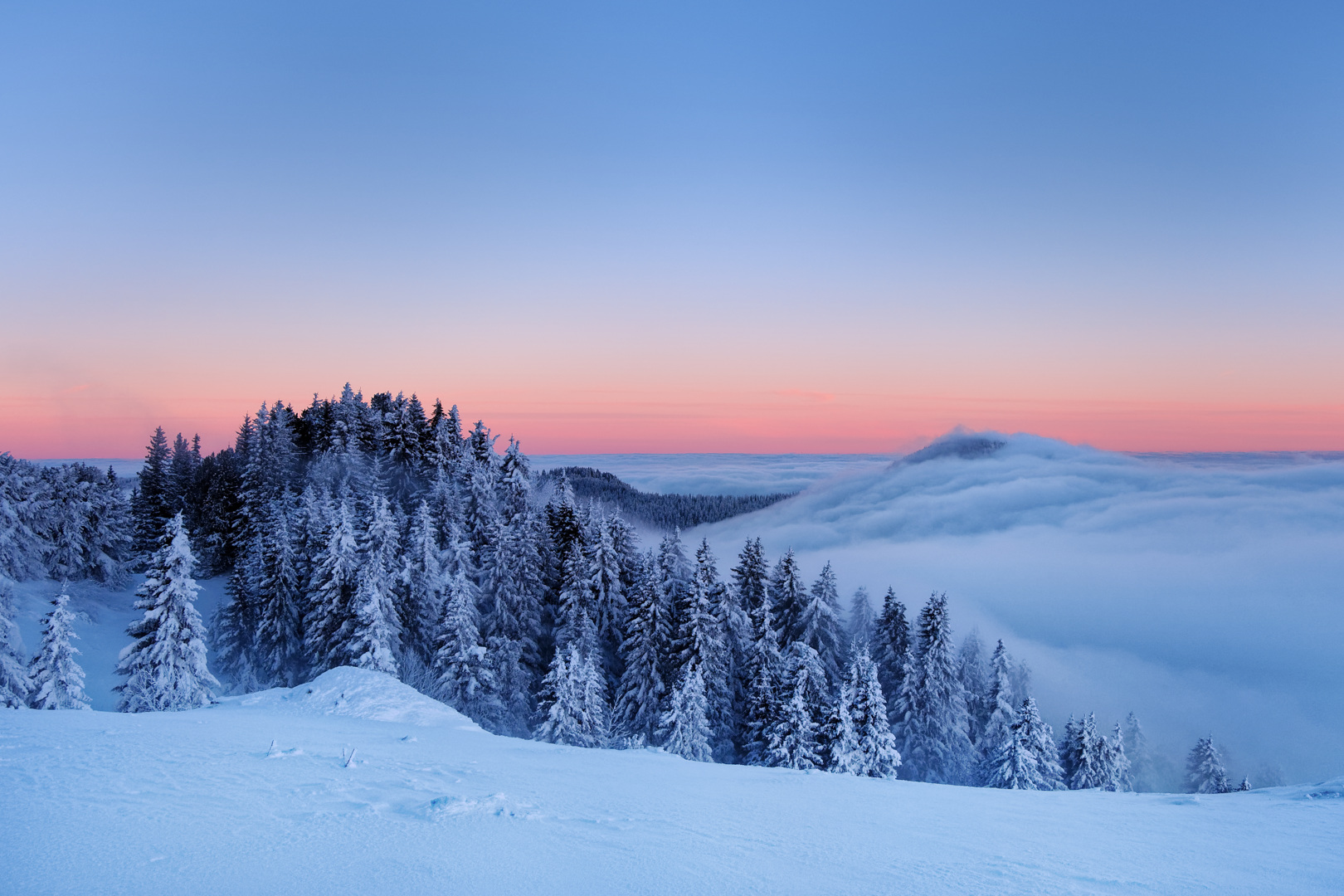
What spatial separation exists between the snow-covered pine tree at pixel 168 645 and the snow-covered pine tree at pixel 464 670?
10599 millimetres

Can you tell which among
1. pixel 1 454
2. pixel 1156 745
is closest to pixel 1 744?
pixel 1 454

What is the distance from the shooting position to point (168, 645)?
85.1ft

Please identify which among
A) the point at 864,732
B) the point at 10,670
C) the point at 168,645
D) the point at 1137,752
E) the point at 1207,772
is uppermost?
the point at 168,645

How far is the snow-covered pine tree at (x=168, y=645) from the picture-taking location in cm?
2550

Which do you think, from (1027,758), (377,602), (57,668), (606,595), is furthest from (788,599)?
(57,668)

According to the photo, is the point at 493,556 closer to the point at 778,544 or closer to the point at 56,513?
the point at 56,513

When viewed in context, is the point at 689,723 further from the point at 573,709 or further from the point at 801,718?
the point at 573,709

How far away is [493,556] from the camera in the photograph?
3972cm

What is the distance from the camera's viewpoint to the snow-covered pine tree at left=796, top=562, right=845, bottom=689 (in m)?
40.3

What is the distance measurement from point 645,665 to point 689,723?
705 centimetres

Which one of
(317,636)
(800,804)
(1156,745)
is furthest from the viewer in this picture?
(1156,745)

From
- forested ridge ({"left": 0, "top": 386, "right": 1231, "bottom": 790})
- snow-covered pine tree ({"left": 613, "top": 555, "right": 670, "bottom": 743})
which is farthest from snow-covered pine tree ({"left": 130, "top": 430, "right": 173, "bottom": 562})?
snow-covered pine tree ({"left": 613, "top": 555, "right": 670, "bottom": 743})

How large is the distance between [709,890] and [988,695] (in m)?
42.9

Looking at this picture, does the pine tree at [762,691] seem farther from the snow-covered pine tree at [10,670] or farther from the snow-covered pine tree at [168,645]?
the snow-covered pine tree at [10,670]
